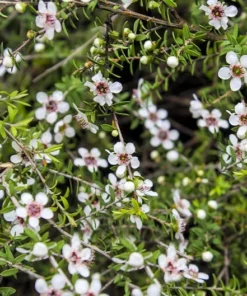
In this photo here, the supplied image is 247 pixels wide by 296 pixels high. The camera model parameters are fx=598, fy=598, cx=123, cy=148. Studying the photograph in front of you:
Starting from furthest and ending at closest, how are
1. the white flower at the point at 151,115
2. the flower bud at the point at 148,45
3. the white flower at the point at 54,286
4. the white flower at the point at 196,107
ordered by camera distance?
the white flower at the point at 151,115, the white flower at the point at 196,107, the flower bud at the point at 148,45, the white flower at the point at 54,286

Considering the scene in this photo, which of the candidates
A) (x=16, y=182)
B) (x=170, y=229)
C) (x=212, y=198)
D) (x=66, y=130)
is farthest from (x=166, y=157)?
(x=16, y=182)

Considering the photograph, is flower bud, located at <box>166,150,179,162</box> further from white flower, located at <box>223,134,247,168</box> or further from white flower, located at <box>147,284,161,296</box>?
white flower, located at <box>147,284,161,296</box>

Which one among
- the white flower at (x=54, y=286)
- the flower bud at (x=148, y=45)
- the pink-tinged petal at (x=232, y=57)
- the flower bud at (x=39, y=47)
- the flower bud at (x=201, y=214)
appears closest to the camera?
the white flower at (x=54, y=286)

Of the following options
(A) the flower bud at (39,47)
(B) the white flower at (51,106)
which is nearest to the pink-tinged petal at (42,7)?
(B) the white flower at (51,106)

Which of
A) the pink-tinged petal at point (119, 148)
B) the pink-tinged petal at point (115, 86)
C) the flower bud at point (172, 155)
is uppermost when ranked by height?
the pink-tinged petal at point (115, 86)

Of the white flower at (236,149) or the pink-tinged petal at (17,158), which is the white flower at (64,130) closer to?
the pink-tinged petal at (17,158)

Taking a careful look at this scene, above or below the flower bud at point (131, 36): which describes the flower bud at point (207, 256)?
below
